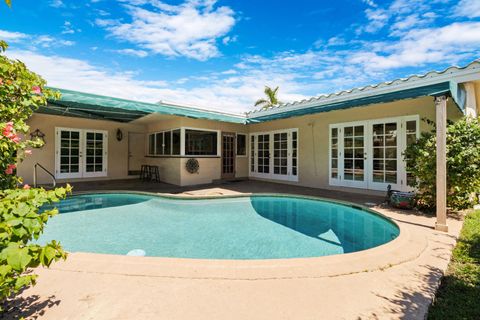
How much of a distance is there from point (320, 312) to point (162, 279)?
1509 mm

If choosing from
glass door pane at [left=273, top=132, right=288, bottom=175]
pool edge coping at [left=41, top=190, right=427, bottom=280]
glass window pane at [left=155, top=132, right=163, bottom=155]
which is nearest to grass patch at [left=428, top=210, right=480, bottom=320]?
pool edge coping at [left=41, top=190, right=427, bottom=280]

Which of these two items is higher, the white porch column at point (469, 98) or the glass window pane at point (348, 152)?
the white porch column at point (469, 98)

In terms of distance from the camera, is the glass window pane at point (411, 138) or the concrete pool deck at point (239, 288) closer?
the concrete pool deck at point (239, 288)

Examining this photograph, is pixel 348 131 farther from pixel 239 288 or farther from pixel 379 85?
pixel 239 288

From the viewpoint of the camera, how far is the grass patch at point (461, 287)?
2.05m

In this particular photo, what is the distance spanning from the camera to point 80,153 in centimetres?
A: 1053

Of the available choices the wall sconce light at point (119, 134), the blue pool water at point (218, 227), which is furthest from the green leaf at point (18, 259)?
the wall sconce light at point (119, 134)

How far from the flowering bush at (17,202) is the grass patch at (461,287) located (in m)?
2.83

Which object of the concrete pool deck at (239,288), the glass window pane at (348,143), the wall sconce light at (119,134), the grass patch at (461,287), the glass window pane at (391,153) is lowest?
the grass patch at (461,287)

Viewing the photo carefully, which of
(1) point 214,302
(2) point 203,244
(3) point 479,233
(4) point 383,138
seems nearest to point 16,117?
(1) point 214,302

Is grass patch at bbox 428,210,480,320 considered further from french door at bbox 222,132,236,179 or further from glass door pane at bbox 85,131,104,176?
glass door pane at bbox 85,131,104,176

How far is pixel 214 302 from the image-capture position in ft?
6.77

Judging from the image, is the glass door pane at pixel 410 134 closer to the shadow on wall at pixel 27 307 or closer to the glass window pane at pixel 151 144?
the shadow on wall at pixel 27 307

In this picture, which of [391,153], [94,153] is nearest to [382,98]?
[391,153]
